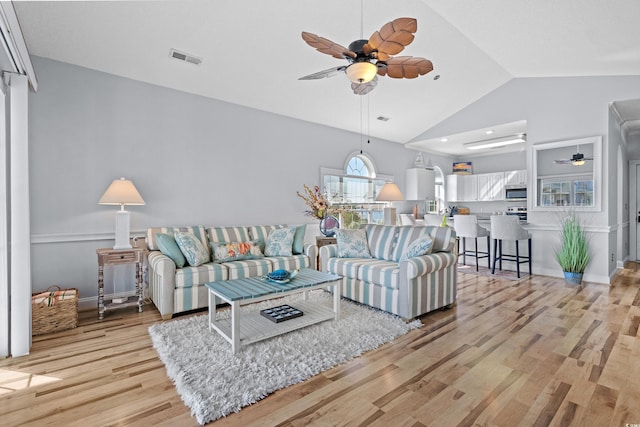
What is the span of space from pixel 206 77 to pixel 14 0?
5.95 feet

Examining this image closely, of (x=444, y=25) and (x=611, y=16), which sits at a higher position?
(x=444, y=25)

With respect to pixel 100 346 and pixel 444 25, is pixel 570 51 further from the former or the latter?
pixel 100 346

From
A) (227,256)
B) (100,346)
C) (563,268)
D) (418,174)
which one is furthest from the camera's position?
(418,174)

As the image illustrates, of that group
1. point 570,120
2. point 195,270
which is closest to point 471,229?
point 570,120

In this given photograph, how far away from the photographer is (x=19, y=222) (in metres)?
2.57

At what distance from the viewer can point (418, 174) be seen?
24.2 ft

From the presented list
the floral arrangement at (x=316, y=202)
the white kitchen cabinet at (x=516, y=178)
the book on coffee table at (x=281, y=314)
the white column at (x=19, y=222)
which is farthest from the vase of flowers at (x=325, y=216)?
the white kitchen cabinet at (x=516, y=178)

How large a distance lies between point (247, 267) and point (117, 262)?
4.44 ft

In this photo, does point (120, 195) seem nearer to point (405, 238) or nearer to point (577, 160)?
point (405, 238)

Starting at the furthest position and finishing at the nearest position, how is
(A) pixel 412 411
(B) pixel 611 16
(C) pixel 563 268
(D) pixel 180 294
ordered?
1. (C) pixel 563 268
2. (D) pixel 180 294
3. (B) pixel 611 16
4. (A) pixel 412 411

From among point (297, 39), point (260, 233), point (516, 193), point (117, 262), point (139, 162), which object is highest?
point (297, 39)

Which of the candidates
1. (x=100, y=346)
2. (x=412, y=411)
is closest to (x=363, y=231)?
(x=412, y=411)

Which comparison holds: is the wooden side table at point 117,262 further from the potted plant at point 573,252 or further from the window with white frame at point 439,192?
the window with white frame at point 439,192

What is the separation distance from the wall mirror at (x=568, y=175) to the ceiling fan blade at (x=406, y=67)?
3.97 metres
